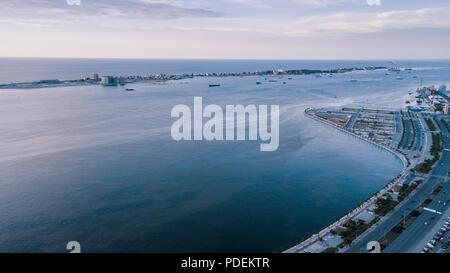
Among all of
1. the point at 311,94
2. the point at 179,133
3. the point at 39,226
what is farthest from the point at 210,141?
the point at 311,94

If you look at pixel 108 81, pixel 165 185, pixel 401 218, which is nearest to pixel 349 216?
pixel 401 218

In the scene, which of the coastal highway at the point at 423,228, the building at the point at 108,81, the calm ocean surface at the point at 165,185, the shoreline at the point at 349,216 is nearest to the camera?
the coastal highway at the point at 423,228

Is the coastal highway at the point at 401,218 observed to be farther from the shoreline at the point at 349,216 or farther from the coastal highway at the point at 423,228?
the shoreline at the point at 349,216

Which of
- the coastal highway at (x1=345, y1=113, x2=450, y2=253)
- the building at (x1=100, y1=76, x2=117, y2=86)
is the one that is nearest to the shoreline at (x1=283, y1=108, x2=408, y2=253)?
the coastal highway at (x1=345, y1=113, x2=450, y2=253)

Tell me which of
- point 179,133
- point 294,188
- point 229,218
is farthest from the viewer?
point 179,133

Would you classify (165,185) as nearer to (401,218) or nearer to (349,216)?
(349,216)

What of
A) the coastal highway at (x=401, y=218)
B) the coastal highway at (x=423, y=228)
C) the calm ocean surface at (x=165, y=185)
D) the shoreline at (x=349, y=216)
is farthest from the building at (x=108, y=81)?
the coastal highway at (x=423, y=228)

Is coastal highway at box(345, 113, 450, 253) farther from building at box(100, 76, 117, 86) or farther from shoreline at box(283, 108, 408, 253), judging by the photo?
building at box(100, 76, 117, 86)

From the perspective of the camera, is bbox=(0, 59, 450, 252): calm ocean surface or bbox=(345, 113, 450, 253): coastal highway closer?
bbox=(345, 113, 450, 253): coastal highway

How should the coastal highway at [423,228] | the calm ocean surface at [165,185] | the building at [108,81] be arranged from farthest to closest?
the building at [108,81], the calm ocean surface at [165,185], the coastal highway at [423,228]
